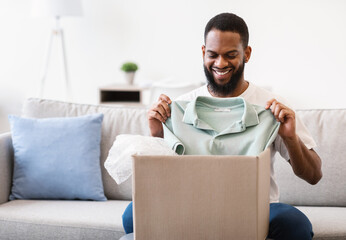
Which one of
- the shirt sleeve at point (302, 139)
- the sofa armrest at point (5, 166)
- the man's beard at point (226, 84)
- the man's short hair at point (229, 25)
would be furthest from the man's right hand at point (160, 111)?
the sofa armrest at point (5, 166)

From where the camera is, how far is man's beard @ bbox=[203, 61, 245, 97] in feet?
5.63

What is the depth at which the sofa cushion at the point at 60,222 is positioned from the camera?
2.02 m

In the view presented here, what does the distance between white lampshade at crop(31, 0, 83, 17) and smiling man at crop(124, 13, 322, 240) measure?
2.73 metres

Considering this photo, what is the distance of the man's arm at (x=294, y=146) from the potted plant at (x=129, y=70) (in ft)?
9.14

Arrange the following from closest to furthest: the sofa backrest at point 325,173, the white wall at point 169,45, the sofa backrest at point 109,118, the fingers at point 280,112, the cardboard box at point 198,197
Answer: the cardboard box at point 198,197
the fingers at point 280,112
the sofa backrest at point 325,173
the sofa backrest at point 109,118
the white wall at point 169,45

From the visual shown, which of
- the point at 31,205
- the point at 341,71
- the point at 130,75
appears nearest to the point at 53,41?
the point at 130,75

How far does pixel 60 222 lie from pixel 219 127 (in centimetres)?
83

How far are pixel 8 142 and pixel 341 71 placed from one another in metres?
3.01

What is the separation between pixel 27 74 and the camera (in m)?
4.91

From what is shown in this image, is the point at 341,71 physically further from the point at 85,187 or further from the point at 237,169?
the point at 237,169

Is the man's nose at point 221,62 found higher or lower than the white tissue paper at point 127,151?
higher

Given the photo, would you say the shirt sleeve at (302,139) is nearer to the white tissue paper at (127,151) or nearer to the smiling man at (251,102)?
the smiling man at (251,102)

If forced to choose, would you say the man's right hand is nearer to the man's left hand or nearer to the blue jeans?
the man's left hand

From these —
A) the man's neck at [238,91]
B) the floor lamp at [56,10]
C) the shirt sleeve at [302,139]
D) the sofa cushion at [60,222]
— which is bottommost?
the sofa cushion at [60,222]
